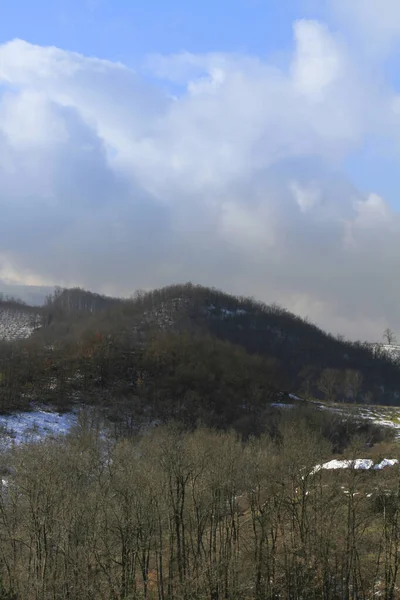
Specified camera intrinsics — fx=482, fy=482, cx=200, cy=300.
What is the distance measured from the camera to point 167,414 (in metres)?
67.4

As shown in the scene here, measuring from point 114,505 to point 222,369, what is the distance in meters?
62.7

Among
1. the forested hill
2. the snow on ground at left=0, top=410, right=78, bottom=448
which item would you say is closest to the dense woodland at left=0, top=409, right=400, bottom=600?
the snow on ground at left=0, top=410, right=78, bottom=448

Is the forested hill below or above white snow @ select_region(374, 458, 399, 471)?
above

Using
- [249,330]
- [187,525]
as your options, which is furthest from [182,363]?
[249,330]

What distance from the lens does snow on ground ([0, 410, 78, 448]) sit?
160 ft

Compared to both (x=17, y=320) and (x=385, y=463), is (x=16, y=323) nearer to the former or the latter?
(x=17, y=320)

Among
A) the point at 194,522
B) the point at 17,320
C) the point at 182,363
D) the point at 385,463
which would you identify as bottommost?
the point at 194,522

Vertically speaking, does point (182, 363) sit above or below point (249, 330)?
below

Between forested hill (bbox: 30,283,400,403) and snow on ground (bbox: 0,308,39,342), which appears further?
snow on ground (bbox: 0,308,39,342)

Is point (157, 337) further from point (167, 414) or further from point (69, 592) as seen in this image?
point (69, 592)

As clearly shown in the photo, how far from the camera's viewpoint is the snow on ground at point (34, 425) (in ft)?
160

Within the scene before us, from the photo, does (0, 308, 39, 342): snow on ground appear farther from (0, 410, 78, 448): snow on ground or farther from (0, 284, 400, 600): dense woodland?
(0, 284, 400, 600): dense woodland

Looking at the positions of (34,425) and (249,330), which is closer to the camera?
(34,425)

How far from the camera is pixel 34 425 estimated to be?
53.4 m
